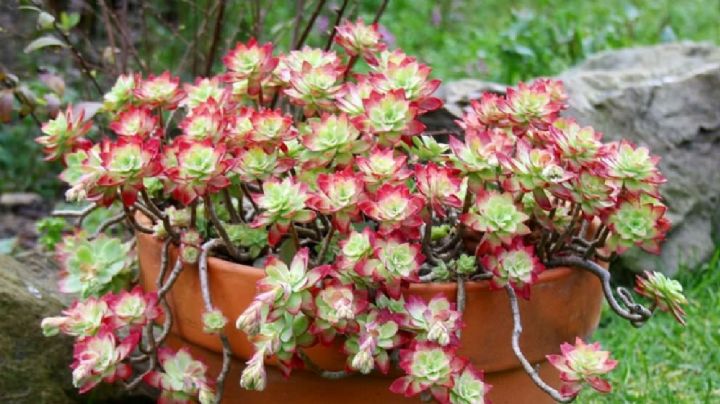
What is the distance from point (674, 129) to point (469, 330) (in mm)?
1600

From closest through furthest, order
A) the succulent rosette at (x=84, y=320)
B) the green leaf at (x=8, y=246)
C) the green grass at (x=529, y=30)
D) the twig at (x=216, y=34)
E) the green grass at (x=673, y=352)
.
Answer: the succulent rosette at (x=84, y=320), the green grass at (x=673, y=352), the twig at (x=216, y=34), the green leaf at (x=8, y=246), the green grass at (x=529, y=30)

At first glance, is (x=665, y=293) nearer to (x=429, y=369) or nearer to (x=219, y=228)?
(x=429, y=369)

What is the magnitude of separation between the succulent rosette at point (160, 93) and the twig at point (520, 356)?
755mm

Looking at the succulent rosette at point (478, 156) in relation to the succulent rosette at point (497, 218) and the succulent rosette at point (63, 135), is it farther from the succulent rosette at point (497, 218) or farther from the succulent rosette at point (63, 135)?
the succulent rosette at point (63, 135)

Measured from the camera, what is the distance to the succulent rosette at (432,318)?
159cm

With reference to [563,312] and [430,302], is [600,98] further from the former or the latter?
[430,302]

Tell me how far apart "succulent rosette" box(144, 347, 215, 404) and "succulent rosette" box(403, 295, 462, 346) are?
386 millimetres

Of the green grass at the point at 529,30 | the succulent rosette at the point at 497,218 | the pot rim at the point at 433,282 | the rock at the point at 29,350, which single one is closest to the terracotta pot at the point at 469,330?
the pot rim at the point at 433,282

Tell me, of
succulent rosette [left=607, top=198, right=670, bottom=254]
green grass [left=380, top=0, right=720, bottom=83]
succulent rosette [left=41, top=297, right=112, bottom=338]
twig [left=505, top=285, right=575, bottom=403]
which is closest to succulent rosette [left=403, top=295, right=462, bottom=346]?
twig [left=505, top=285, right=575, bottom=403]

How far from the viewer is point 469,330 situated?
1.73 m

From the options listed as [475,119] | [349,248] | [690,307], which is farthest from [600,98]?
[349,248]

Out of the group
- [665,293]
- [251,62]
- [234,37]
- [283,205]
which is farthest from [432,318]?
[234,37]

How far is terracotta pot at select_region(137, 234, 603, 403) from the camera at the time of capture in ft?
5.66

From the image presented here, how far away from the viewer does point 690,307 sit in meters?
2.89
